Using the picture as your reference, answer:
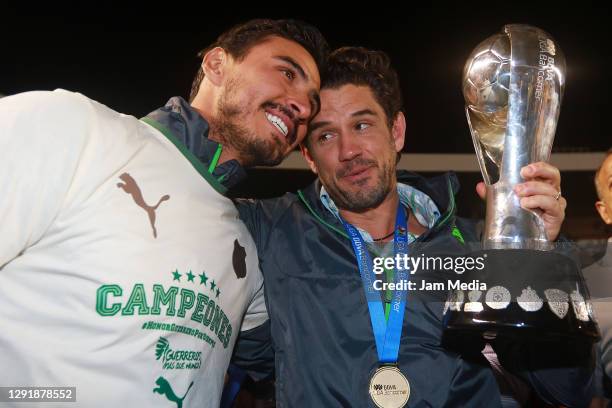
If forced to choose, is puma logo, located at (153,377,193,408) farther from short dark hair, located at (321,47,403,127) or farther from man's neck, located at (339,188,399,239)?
short dark hair, located at (321,47,403,127)

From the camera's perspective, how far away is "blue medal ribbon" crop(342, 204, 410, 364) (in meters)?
1.31

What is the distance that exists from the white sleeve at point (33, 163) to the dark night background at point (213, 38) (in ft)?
5.11

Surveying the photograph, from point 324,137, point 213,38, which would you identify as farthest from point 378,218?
point 213,38

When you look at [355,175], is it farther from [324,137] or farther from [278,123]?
[278,123]

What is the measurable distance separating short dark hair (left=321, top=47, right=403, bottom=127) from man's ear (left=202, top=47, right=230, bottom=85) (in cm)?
29

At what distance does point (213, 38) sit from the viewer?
2607 mm

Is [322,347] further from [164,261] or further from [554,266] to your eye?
[554,266]

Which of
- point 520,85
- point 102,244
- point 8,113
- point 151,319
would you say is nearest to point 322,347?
point 151,319

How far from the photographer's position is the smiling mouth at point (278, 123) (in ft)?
4.78

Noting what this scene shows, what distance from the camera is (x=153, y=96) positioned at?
9.20 feet

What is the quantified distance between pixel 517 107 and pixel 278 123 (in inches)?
23.9

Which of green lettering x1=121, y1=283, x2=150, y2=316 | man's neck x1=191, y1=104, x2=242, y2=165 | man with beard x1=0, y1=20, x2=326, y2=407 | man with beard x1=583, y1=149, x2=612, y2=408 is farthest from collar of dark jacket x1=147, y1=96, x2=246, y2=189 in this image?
man with beard x1=583, y1=149, x2=612, y2=408

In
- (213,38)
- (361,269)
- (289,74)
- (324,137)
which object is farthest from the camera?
(213,38)

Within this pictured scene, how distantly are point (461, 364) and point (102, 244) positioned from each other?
825mm
